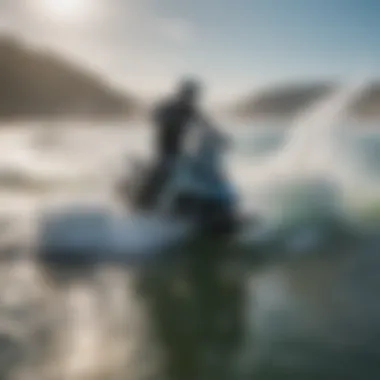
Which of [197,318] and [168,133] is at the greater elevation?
[168,133]

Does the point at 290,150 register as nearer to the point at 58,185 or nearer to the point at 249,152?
the point at 249,152

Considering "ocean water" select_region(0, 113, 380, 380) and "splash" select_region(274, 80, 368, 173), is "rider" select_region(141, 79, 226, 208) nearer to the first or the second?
"ocean water" select_region(0, 113, 380, 380)

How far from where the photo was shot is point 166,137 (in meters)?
1.48

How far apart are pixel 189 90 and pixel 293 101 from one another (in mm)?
225

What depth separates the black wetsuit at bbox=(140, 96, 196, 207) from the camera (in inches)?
57.9

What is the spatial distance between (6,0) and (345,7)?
73 cm

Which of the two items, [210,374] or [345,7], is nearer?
[210,374]

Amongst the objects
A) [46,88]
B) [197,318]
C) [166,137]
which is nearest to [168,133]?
[166,137]

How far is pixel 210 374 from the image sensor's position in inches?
55.8

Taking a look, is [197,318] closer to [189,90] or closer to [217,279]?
[217,279]

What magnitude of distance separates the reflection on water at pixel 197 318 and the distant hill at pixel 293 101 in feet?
0.96

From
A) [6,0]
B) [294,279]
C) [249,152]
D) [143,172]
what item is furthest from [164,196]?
[6,0]

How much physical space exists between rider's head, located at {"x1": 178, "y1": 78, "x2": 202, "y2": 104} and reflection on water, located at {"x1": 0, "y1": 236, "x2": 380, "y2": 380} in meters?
→ 0.31

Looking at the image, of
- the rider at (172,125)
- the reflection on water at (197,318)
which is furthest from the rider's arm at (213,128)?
the reflection on water at (197,318)
